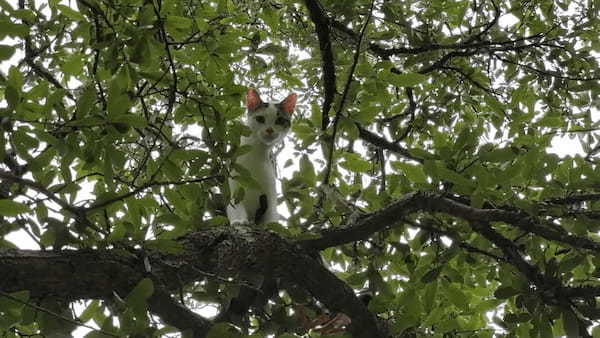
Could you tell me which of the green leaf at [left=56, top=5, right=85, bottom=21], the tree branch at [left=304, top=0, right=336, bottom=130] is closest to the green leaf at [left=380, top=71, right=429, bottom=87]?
the tree branch at [left=304, top=0, right=336, bottom=130]

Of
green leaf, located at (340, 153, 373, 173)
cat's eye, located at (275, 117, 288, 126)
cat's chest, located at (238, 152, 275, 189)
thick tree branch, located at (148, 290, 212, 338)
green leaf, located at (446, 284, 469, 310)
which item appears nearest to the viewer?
thick tree branch, located at (148, 290, 212, 338)

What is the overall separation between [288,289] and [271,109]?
2.02m

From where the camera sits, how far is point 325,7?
2.67 meters

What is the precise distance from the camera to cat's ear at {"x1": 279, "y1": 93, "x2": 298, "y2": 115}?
431cm

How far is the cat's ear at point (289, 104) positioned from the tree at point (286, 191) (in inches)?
31.9

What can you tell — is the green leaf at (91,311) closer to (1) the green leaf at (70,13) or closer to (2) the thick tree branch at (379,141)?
(1) the green leaf at (70,13)

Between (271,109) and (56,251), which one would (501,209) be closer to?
(56,251)

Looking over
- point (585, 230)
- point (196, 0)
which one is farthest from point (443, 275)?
point (196, 0)

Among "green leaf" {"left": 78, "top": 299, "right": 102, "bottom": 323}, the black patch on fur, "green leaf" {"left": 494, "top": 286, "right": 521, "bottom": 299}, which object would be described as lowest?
"green leaf" {"left": 78, "top": 299, "right": 102, "bottom": 323}

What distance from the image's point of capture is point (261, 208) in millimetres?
3686

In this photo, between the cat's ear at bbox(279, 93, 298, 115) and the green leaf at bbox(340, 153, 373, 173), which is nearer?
the green leaf at bbox(340, 153, 373, 173)

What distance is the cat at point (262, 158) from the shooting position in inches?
→ 143

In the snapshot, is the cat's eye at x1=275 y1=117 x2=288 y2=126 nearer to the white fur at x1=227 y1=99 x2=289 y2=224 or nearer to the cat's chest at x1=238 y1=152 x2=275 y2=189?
the white fur at x1=227 y1=99 x2=289 y2=224

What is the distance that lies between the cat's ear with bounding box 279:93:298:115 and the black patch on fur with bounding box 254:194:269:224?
966mm
